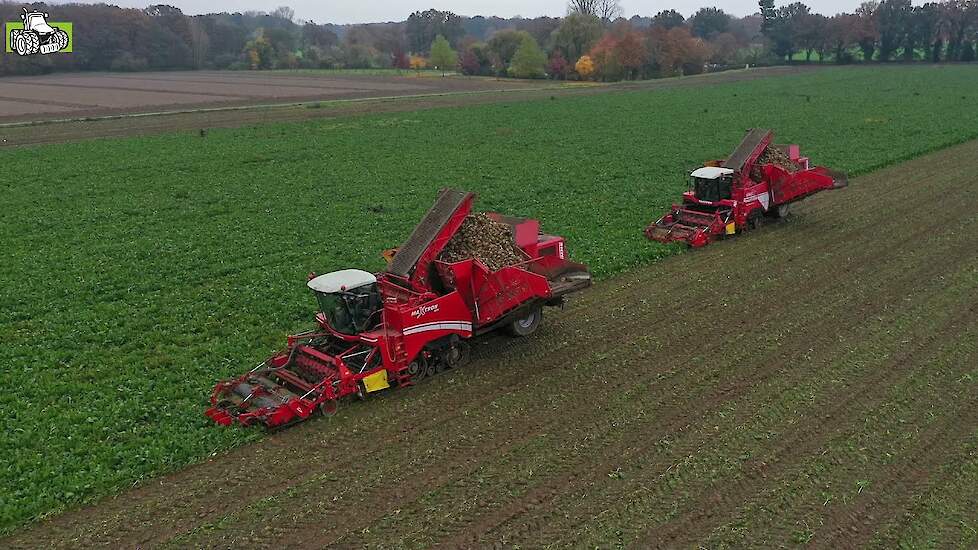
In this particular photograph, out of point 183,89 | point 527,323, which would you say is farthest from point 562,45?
point 527,323

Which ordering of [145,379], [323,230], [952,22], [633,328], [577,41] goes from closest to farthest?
[145,379] → [633,328] → [323,230] → [577,41] → [952,22]

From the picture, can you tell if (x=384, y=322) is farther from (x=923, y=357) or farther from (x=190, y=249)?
(x=190, y=249)

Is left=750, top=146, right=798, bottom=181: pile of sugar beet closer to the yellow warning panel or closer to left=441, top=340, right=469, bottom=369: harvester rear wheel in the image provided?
left=441, top=340, right=469, bottom=369: harvester rear wheel

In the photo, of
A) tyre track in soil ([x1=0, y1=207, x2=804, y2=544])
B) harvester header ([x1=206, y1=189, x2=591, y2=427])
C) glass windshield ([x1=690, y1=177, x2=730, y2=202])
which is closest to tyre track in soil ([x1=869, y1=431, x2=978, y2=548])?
tyre track in soil ([x1=0, y1=207, x2=804, y2=544])

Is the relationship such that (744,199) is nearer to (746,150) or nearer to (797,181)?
(746,150)

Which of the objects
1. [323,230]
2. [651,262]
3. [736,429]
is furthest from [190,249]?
[736,429]

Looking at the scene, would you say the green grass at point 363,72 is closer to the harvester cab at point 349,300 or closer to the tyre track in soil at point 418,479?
the harvester cab at point 349,300
